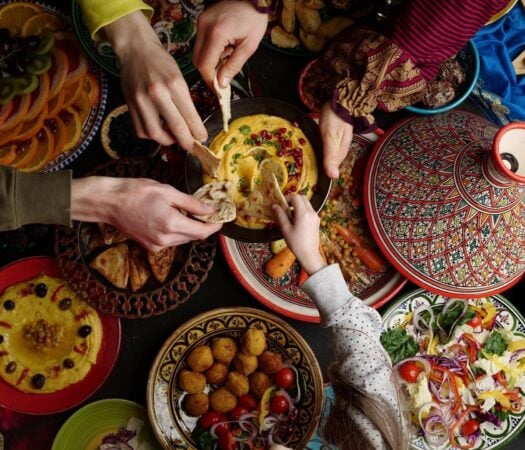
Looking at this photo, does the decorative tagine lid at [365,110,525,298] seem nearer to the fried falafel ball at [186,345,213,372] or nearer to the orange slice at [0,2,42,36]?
the fried falafel ball at [186,345,213,372]

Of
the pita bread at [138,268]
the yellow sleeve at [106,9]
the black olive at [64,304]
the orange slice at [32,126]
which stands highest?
the yellow sleeve at [106,9]

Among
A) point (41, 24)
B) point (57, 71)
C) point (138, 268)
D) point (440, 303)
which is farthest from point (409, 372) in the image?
point (41, 24)

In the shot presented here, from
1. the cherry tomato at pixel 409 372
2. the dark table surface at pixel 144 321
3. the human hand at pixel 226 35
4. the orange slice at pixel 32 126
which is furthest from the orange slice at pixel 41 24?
the cherry tomato at pixel 409 372

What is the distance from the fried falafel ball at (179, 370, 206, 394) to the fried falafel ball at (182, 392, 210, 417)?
0.02 meters

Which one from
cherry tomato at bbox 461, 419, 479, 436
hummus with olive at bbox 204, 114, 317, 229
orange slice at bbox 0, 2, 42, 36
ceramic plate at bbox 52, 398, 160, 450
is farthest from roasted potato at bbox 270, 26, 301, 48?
cherry tomato at bbox 461, 419, 479, 436

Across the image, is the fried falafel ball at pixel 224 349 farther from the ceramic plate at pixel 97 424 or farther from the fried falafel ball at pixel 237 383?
the ceramic plate at pixel 97 424

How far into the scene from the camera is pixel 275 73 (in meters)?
2.15

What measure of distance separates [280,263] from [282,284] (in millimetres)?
89

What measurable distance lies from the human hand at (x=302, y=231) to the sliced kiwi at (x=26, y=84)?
0.88 m

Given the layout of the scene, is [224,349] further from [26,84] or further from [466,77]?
[466,77]

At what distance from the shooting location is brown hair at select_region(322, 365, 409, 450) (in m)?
1.70

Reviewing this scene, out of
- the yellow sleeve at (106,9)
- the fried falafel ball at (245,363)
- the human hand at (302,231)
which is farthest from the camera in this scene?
the fried falafel ball at (245,363)

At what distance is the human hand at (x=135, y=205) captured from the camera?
62.0 inches

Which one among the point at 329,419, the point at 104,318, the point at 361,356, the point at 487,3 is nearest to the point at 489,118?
the point at 487,3
